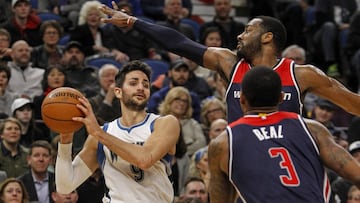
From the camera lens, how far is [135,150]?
6.81 meters

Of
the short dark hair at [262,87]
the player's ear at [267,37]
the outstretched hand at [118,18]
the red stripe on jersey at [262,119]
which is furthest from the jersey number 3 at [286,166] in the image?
the outstretched hand at [118,18]

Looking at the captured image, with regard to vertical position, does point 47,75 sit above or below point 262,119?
below

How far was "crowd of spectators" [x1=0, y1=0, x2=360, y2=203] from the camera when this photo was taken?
435 inches

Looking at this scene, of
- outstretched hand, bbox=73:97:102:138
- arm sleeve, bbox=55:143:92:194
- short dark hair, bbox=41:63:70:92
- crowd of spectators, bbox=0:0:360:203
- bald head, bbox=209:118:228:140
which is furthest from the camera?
short dark hair, bbox=41:63:70:92

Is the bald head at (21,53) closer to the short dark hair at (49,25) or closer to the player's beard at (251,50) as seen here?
the short dark hair at (49,25)

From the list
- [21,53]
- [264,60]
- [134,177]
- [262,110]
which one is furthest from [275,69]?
[21,53]

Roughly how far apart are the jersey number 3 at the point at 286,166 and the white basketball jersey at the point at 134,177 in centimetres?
168

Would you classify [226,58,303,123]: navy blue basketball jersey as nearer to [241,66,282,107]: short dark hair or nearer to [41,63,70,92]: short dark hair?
[241,66,282,107]: short dark hair

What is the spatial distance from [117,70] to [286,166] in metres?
7.51

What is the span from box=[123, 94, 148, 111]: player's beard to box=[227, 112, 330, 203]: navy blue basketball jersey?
5.23 feet

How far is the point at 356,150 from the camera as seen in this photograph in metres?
11.4

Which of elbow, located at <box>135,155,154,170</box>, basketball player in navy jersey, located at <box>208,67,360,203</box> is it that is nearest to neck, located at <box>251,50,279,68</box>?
elbow, located at <box>135,155,154,170</box>

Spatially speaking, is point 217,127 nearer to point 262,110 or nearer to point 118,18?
point 118,18

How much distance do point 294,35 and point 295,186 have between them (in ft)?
40.8
